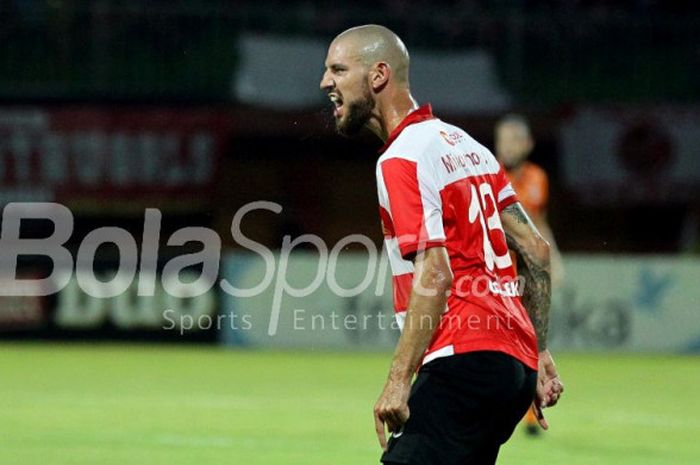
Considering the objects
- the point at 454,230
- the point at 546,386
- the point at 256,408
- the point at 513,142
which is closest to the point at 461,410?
the point at 454,230

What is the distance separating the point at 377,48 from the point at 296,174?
18847 millimetres

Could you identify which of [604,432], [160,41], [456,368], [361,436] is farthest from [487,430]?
[160,41]

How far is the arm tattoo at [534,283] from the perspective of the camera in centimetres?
504

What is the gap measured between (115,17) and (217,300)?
20.5ft

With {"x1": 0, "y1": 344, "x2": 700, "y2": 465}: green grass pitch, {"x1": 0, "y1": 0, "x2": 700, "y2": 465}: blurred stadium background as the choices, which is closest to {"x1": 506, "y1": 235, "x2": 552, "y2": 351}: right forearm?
{"x1": 0, "y1": 344, "x2": 700, "y2": 465}: green grass pitch

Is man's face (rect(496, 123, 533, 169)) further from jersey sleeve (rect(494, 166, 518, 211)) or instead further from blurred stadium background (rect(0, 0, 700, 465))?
jersey sleeve (rect(494, 166, 518, 211))

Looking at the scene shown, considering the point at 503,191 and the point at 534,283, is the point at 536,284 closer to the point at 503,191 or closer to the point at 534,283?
the point at 534,283

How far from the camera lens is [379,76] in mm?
4648

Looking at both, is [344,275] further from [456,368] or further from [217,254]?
[456,368]

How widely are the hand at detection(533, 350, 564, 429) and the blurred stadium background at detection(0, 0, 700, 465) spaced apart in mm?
6924

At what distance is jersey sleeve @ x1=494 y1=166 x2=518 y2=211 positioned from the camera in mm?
4879

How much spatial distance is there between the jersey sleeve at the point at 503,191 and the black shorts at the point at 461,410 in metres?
0.64

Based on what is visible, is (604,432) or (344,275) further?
(344,275)

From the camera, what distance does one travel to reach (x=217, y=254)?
1908 cm
